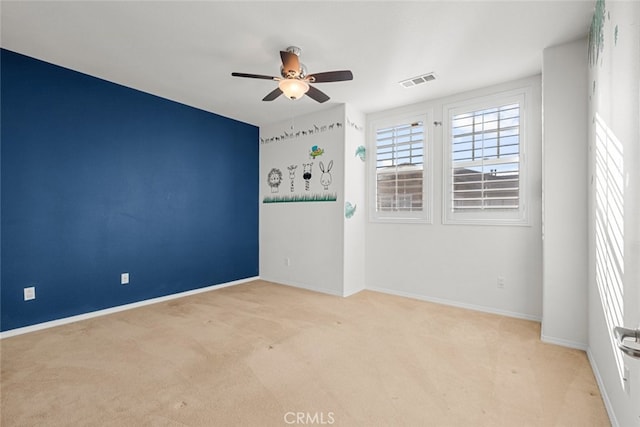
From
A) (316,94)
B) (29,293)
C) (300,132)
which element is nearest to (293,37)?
(316,94)

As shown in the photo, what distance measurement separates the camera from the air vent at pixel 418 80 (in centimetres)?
330

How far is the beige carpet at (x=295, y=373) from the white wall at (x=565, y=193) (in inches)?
10.7

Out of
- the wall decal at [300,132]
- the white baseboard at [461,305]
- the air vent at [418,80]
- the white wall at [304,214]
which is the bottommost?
the white baseboard at [461,305]

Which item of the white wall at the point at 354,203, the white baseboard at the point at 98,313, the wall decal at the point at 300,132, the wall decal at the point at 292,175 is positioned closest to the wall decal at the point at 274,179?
the wall decal at the point at 292,175

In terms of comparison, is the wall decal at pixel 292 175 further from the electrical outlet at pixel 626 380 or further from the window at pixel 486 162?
the electrical outlet at pixel 626 380

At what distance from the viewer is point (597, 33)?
2113 mm

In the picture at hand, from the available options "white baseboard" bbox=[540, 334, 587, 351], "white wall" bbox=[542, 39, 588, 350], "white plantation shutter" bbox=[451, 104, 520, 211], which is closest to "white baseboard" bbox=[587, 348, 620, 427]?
"white baseboard" bbox=[540, 334, 587, 351]

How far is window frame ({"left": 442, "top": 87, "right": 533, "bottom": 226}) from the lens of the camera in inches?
131

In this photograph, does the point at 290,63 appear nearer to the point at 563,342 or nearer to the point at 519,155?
the point at 519,155

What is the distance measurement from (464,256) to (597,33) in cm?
243

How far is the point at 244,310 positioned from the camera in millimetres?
3578

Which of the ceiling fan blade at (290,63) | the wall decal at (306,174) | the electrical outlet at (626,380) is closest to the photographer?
the electrical outlet at (626,380)

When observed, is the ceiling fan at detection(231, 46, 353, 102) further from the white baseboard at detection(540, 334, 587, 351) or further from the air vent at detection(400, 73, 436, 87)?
the white baseboard at detection(540, 334, 587, 351)

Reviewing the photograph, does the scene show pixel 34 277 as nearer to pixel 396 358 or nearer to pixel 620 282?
pixel 396 358
